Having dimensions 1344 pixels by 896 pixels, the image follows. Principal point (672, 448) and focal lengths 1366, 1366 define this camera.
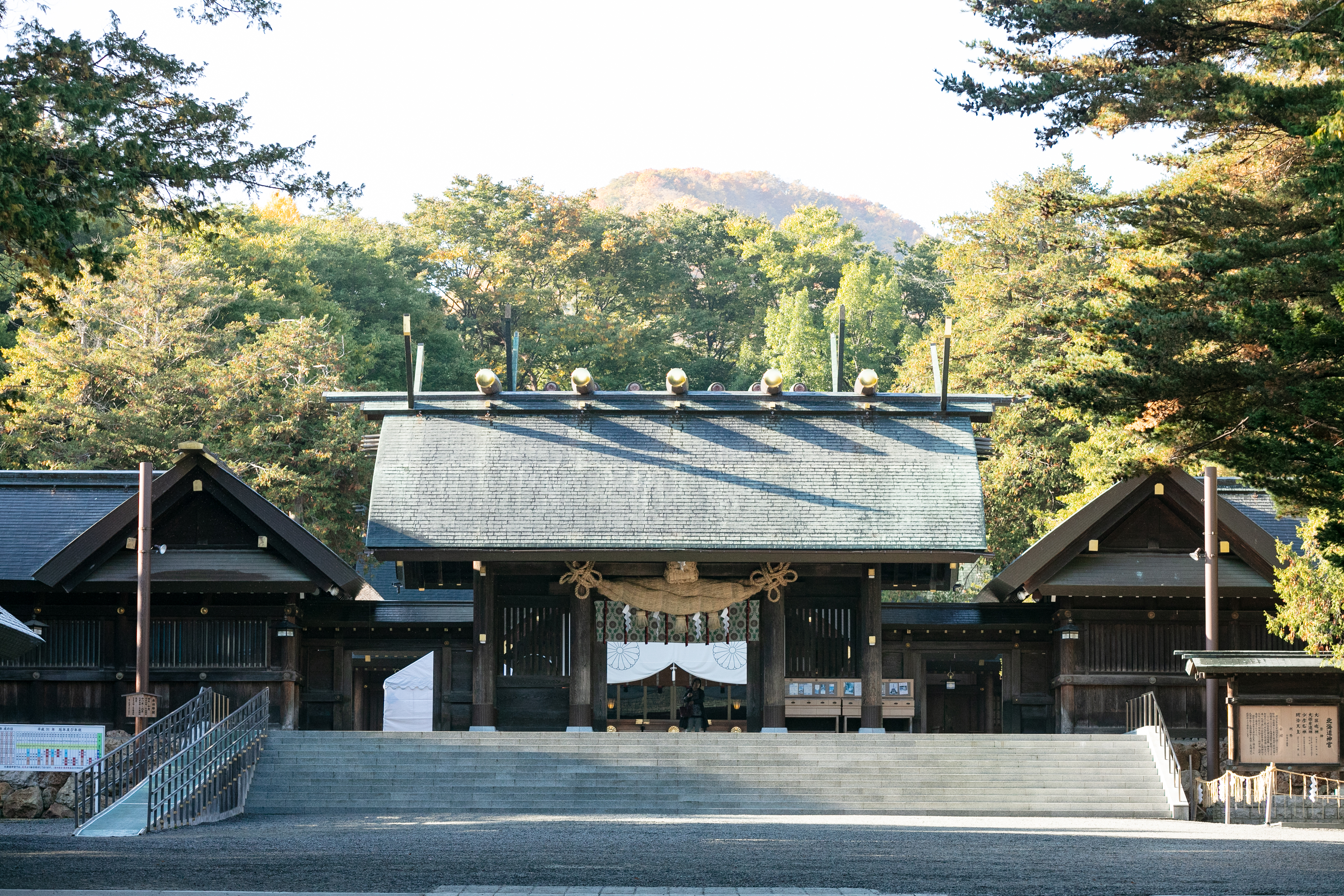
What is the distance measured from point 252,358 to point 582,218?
27155 mm

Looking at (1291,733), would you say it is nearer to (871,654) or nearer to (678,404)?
(871,654)

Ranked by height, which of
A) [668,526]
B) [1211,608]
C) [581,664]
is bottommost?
[581,664]

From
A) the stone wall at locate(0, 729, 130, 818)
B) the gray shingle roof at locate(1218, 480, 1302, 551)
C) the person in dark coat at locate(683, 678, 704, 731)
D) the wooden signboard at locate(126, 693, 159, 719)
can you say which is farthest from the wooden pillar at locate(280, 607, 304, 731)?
the gray shingle roof at locate(1218, 480, 1302, 551)

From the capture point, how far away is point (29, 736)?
20562mm

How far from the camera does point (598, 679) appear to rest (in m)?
24.5

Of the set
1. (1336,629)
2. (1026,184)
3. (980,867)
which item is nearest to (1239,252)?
(1336,629)

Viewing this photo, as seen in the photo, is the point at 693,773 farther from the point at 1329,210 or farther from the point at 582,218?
the point at 582,218

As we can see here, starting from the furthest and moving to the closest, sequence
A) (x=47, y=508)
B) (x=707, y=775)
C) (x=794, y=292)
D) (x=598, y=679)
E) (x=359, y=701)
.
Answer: (x=794, y=292), (x=359, y=701), (x=47, y=508), (x=598, y=679), (x=707, y=775)

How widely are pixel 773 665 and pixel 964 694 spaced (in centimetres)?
636

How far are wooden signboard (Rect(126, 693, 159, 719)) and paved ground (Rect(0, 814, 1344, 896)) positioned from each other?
312 cm

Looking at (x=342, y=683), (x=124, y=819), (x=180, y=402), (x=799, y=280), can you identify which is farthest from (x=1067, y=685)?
(x=799, y=280)

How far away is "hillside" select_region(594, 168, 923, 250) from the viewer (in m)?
163

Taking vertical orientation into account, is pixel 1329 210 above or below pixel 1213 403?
above

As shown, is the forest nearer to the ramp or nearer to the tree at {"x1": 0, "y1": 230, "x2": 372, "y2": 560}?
the tree at {"x1": 0, "y1": 230, "x2": 372, "y2": 560}
